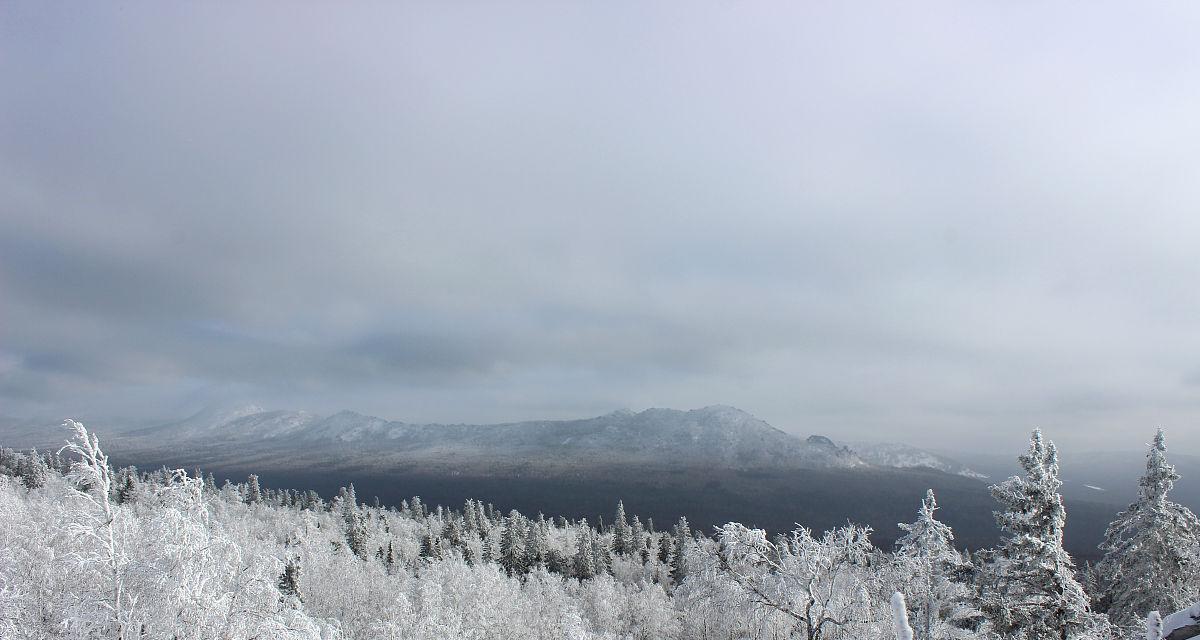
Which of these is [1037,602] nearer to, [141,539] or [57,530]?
[141,539]

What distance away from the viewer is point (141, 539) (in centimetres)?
1568

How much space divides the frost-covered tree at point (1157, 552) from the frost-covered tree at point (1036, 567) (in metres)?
9.42

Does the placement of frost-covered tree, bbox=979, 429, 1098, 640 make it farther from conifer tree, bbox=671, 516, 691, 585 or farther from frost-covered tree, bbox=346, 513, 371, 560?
frost-covered tree, bbox=346, 513, 371, 560

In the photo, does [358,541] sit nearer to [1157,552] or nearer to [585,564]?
[585,564]

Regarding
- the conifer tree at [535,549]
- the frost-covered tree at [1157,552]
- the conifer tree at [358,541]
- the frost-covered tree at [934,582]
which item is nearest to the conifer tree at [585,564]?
the conifer tree at [535,549]

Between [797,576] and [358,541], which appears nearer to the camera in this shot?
[797,576]

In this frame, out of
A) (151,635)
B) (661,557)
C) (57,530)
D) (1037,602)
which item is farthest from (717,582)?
(661,557)

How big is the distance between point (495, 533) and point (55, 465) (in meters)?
171

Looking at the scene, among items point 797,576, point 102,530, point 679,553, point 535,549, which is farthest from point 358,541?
point 797,576

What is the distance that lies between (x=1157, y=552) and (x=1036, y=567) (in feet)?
43.1

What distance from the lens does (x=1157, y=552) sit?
29.1 m

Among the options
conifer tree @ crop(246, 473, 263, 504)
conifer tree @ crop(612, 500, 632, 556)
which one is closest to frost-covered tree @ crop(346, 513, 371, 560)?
conifer tree @ crop(612, 500, 632, 556)

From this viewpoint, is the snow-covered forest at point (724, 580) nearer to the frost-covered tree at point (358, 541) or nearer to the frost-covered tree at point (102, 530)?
the frost-covered tree at point (102, 530)

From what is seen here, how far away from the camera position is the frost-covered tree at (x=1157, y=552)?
28172mm
